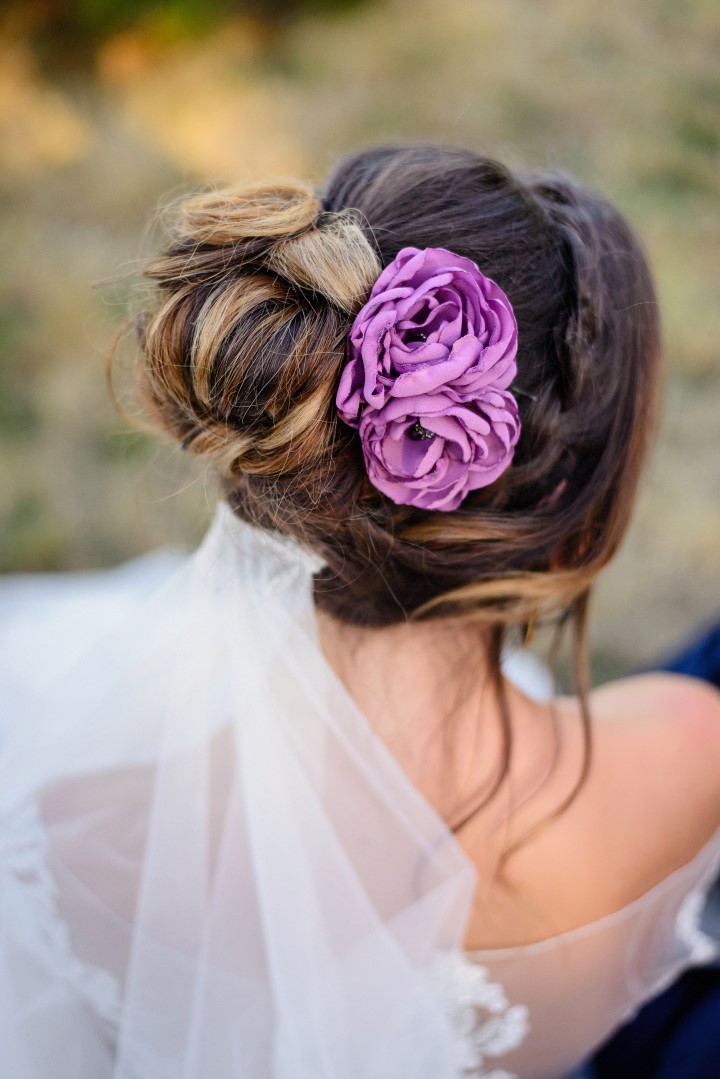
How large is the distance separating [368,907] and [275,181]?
39.0 inches

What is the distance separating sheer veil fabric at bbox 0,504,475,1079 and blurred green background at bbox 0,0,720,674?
2.34 m

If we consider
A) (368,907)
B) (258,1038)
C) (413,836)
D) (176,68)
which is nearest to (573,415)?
(413,836)

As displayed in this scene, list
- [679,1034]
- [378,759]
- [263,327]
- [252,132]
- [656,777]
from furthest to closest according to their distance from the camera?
1. [252,132]
2. [679,1034]
3. [656,777]
4. [378,759]
5. [263,327]

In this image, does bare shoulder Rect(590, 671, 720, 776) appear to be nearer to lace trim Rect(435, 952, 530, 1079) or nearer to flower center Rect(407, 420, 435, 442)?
lace trim Rect(435, 952, 530, 1079)

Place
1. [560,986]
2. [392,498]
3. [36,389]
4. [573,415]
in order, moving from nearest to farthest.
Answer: [392,498], [573,415], [560,986], [36,389]

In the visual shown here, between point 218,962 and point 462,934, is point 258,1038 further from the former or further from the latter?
point 462,934

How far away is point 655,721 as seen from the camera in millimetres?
1408

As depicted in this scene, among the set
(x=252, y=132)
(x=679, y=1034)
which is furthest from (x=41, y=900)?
(x=252, y=132)

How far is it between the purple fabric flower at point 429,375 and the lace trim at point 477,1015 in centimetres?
71

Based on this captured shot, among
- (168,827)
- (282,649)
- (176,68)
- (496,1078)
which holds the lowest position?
(496,1078)

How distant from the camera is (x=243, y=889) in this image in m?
1.23

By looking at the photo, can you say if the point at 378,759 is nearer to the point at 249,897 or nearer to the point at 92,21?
the point at 249,897

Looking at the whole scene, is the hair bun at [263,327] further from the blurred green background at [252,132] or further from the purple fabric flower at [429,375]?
the blurred green background at [252,132]

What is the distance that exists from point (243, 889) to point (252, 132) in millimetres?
4131
